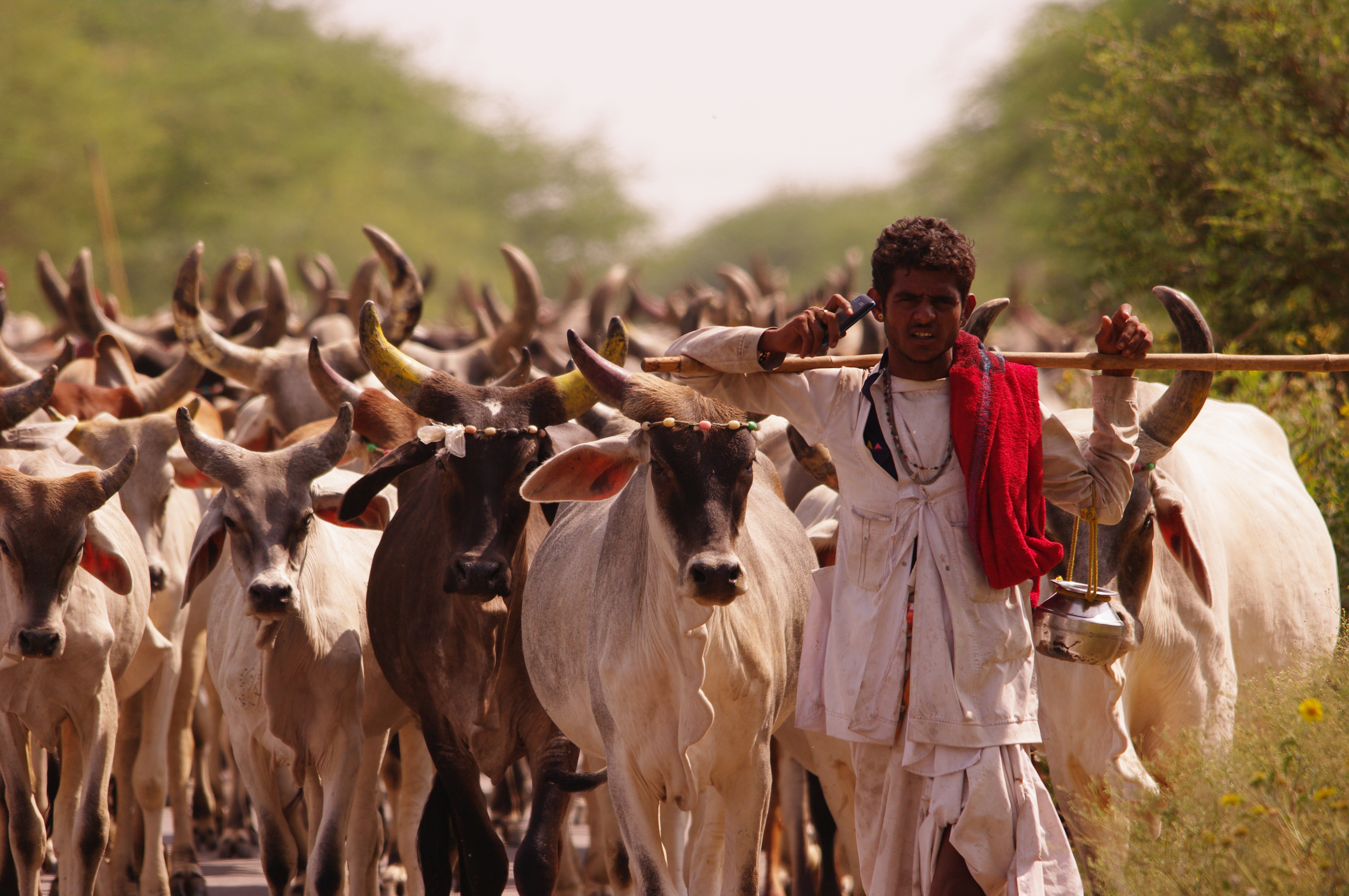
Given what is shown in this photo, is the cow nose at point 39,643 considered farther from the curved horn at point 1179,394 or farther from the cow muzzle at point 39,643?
the curved horn at point 1179,394

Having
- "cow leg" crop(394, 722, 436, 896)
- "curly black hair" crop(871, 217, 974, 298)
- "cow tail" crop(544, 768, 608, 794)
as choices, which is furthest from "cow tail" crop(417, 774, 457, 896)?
"curly black hair" crop(871, 217, 974, 298)

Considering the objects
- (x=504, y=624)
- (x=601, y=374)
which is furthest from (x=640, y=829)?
(x=601, y=374)

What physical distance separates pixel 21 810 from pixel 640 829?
2.72 m

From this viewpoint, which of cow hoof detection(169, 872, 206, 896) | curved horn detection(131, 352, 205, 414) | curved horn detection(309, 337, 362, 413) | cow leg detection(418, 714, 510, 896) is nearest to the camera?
cow leg detection(418, 714, 510, 896)

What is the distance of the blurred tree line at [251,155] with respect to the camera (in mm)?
29969

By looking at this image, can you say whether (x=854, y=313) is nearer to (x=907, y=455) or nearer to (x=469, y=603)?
(x=907, y=455)

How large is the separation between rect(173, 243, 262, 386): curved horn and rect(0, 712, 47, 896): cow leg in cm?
263

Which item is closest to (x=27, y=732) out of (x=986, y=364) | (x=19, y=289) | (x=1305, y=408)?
(x=986, y=364)

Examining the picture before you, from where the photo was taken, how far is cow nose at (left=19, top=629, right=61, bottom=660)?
18.7 ft

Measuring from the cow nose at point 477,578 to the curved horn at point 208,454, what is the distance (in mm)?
1068

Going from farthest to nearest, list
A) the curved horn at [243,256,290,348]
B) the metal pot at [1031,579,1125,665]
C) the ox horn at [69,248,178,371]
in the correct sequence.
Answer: the ox horn at [69,248,178,371]
the curved horn at [243,256,290,348]
the metal pot at [1031,579,1125,665]

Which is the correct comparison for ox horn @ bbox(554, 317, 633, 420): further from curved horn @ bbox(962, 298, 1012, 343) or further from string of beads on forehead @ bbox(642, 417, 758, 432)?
curved horn @ bbox(962, 298, 1012, 343)

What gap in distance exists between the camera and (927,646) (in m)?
4.00

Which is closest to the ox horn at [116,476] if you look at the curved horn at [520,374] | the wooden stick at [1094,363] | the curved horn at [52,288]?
the curved horn at [520,374]
